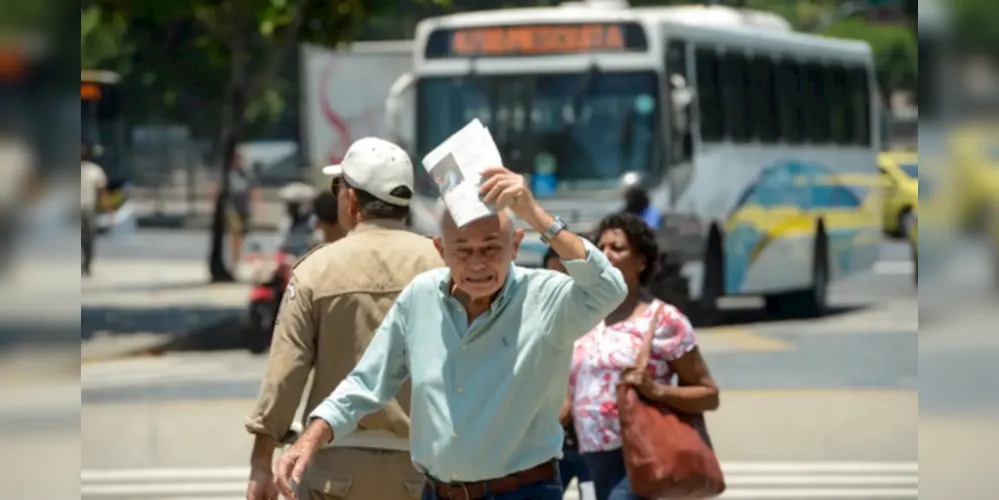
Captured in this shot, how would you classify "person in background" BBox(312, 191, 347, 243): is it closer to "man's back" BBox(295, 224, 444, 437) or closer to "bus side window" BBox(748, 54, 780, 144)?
"man's back" BBox(295, 224, 444, 437)

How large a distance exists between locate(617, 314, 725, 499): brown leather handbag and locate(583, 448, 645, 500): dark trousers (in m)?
0.20

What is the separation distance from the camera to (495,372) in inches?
182

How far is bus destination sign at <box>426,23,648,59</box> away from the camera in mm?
19922

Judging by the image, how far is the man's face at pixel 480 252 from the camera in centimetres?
446

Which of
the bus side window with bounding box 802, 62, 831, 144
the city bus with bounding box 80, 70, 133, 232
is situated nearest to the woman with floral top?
the city bus with bounding box 80, 70, 133, 232

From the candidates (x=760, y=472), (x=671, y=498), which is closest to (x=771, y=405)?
(x=760, y=472)

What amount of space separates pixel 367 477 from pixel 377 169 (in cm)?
86

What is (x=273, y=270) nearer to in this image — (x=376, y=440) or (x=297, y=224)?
(x=297, y=224)

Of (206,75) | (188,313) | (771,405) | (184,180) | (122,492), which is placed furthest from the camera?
(184,180)

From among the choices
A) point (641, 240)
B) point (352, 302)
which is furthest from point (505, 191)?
point (641, 240)

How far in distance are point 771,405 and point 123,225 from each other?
3097 centimetres

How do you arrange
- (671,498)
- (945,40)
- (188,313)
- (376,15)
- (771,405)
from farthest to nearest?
1. (188,313)
2. (376,15)
3. (771,405)
4. (671,498)
5. (945,40)

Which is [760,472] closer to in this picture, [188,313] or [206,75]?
[188,313]

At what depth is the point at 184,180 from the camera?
64062mm
